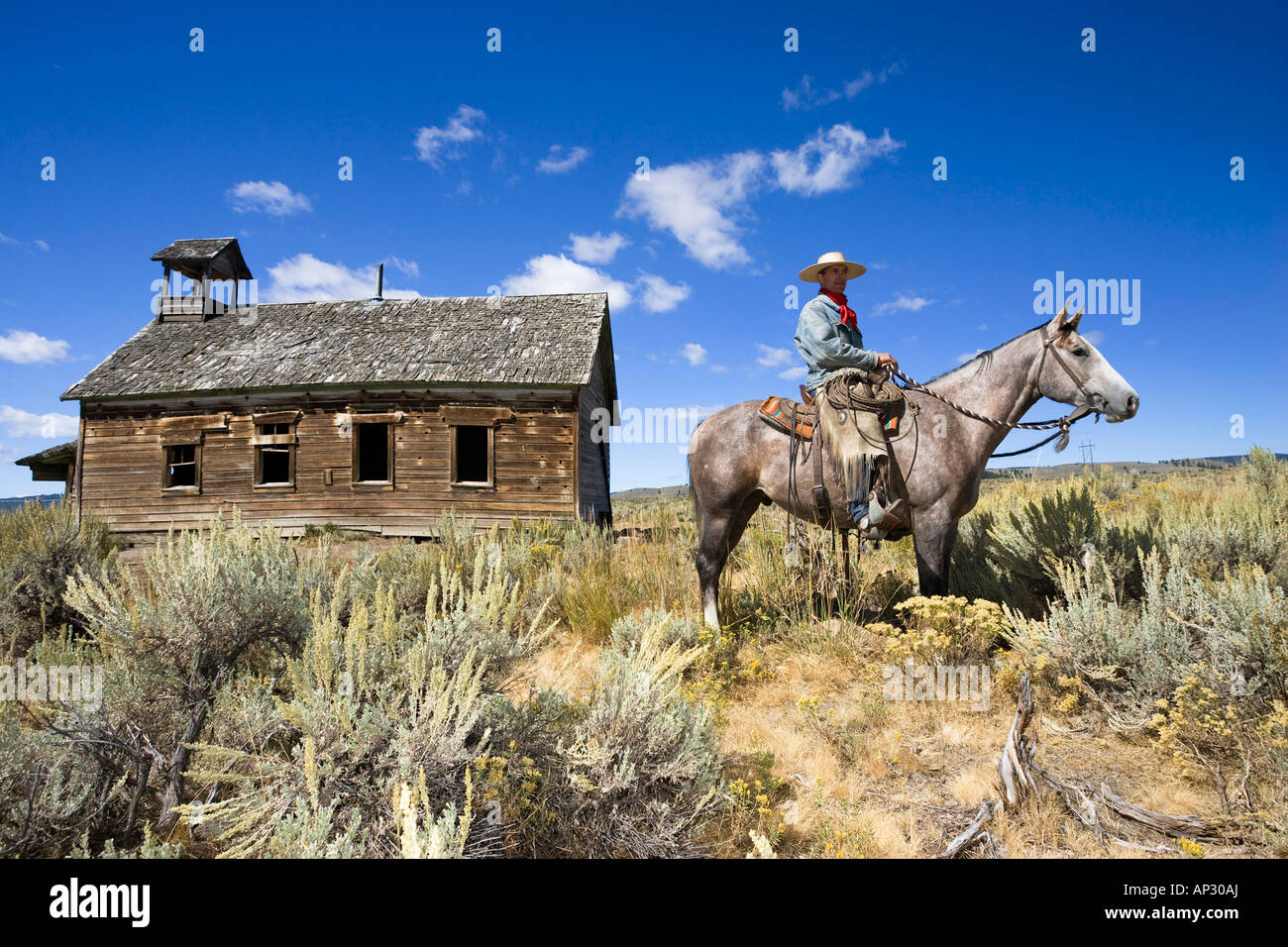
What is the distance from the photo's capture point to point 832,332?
4.51 meters

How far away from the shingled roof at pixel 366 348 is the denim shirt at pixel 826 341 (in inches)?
313

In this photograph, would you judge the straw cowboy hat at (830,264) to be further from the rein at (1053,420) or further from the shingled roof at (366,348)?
the shingled roof at (366,348)

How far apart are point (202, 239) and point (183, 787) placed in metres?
19.9

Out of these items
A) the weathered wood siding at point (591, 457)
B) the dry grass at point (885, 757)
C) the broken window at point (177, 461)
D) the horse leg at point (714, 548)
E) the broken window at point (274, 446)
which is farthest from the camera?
the broken window at point (177, 461)

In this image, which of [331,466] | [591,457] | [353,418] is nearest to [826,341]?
[591,457]

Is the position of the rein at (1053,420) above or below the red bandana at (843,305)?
below

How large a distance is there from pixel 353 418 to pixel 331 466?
47.9 inches

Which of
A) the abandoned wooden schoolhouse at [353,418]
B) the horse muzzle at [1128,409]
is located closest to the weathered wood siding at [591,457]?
the abandoned wooden schoolhouse at [353,418]

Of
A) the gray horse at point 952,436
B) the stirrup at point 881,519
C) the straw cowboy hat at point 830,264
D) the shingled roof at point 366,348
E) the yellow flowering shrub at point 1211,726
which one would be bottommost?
the yellow flowering shrub at point 1211,726

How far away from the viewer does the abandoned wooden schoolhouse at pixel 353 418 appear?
42.1 feet

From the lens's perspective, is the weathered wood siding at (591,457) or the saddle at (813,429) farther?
the weathered wood siding at (591,457)

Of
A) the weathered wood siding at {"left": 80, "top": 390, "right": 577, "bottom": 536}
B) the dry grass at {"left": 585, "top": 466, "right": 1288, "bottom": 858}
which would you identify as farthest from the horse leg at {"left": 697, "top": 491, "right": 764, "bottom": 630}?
the weathered wood siding at {"left": 80, "top": 390, "right": 577, "bottom": 536}
